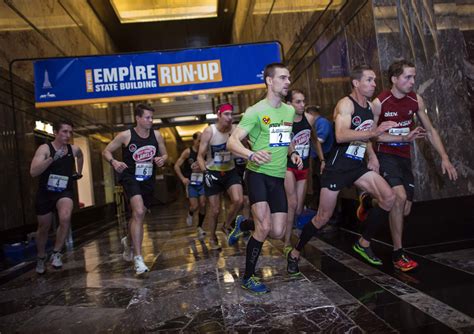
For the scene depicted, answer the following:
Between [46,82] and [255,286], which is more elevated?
[46,82]

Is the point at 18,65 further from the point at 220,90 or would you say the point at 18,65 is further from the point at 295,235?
the point at 295,235

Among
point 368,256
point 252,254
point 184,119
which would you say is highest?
point 184,119

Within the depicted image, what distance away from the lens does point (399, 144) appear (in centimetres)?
403

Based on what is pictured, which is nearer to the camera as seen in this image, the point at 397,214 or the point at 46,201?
the point at 397,214

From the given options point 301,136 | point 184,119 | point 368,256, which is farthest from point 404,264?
point 184,119

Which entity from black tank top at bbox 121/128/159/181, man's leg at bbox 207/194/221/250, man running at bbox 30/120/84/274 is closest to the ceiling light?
man's leg at bbox 207/194/221/250

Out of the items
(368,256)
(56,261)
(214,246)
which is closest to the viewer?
(368,256)

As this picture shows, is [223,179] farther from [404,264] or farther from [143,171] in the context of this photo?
[404,264]

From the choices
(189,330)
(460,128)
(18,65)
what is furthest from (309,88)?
(189,330)

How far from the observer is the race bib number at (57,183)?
17.6ft

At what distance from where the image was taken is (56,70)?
294 inches

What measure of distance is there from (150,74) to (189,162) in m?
1.92

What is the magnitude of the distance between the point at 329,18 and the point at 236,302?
4.95 m

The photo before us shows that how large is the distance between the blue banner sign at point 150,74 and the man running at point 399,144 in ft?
12.0
